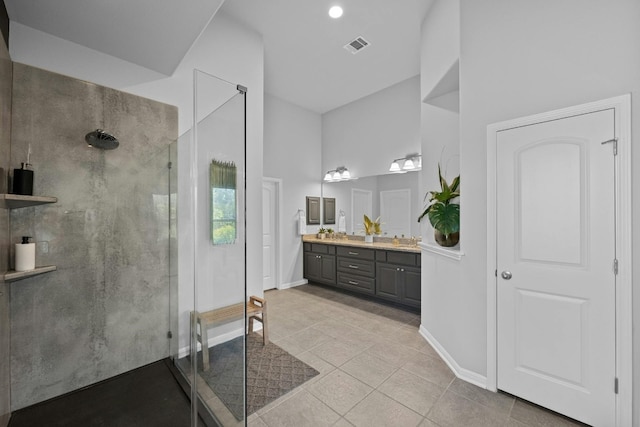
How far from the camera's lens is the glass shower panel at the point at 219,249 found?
1.44 metres

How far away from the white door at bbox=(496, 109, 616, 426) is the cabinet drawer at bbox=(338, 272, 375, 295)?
2.19m

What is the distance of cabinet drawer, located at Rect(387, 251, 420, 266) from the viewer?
3593 millimetres

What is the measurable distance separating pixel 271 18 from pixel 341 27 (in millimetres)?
787

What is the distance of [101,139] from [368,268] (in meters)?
3.50

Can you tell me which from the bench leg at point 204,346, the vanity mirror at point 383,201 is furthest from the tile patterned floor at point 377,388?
the vanity mirror at point 383,201

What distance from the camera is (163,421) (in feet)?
5.61

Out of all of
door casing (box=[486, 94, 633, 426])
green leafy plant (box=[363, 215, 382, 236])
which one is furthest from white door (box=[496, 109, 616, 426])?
green leafy plant (box=[363, 215, 382, 236])

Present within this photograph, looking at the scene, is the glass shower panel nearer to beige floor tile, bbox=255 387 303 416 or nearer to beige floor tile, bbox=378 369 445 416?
beige floor tile, bbox=255 387 303 416

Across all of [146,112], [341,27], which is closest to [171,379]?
[146,112]

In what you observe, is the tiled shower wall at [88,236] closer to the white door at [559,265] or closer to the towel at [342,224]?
the white door at [559,265]

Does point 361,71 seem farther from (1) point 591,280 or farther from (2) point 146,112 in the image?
(1) point 591,280

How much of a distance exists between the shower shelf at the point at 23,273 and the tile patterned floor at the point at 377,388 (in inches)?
64.9

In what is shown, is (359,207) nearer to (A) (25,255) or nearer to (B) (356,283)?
(B) (356,283)

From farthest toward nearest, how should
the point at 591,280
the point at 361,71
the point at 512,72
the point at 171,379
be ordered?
the point at 361,71, the point at 171,379, the point at 512,72, the point at 591,280
